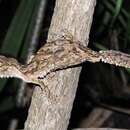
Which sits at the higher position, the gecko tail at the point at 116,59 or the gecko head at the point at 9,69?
the gecko tail at the point at 116,59

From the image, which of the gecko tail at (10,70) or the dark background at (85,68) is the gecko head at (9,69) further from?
the dark background at (85,68)

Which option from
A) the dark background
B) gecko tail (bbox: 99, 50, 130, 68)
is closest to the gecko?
gecko tail (bbox: 99, 50, 130, 68)

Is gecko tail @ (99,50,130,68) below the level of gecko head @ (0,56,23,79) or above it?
above

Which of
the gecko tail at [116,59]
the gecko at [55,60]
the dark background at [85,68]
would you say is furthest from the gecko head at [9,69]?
the dark background at [85,68]

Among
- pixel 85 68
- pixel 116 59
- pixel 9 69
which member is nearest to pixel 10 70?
pixel 9 69

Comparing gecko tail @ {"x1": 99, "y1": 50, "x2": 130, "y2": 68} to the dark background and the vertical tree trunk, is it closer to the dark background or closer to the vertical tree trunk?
the vertical tree trunk

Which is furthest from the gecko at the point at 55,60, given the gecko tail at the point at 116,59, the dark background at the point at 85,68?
the dark background at the point at 85,68

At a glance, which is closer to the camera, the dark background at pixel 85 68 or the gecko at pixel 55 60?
the gecko at pixel 55 60
